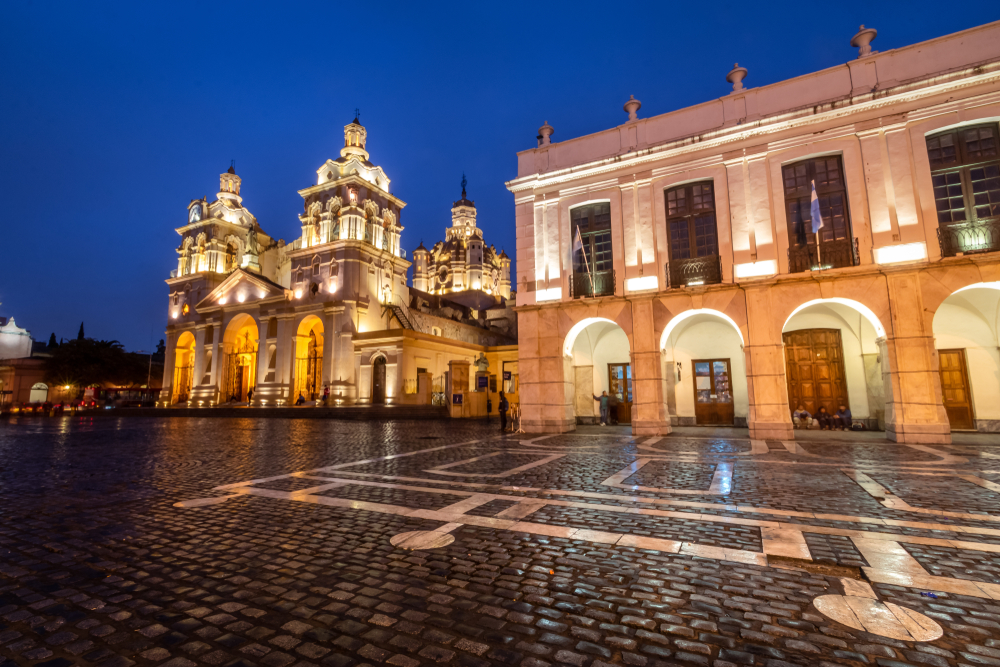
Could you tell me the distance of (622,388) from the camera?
18719 millimetres

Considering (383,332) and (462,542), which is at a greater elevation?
(383,332)

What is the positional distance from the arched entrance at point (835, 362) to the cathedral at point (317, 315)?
67.8 ft

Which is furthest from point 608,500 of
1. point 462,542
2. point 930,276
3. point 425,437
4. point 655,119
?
point 655,119

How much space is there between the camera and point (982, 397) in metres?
14.1

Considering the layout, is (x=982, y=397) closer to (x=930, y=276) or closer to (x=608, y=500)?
(x=930, y=276)

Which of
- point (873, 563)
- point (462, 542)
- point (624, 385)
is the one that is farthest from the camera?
point (624, 385)

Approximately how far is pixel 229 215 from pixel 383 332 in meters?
28.9

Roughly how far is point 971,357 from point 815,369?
4.08 m

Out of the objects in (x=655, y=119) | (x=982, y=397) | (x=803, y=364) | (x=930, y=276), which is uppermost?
(x=655, y=119)

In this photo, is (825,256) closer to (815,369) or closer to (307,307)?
(815,369)

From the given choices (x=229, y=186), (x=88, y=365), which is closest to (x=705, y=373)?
(x=229, y=186)

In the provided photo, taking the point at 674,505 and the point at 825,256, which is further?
the point at 825,256

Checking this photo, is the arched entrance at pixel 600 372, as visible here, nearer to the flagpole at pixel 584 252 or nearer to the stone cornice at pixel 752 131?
the flagpole at pixel 584 252

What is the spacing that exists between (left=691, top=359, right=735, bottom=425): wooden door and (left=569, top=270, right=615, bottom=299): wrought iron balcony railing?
487 cm
